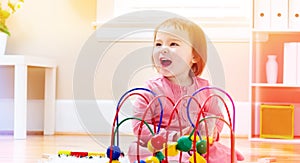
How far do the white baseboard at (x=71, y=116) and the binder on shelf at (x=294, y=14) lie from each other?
450mm

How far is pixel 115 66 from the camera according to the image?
2.60 m

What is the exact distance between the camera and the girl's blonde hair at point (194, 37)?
147cm

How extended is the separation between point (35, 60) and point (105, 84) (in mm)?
404

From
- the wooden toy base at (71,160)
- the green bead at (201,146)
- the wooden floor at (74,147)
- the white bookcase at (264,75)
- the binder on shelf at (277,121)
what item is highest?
the white bookcase at (264,75)

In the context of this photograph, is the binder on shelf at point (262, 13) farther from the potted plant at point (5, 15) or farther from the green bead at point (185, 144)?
the green bead at point (185, 144)

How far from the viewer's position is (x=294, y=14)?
239 cm

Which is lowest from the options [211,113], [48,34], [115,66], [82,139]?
[82,139]

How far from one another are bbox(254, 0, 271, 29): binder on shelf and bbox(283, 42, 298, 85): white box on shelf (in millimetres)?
142

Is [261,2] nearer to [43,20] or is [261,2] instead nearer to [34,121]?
[43,20]

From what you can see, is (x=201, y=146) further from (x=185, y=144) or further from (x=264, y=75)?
(x=264, y=75)

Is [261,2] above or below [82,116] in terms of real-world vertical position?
above

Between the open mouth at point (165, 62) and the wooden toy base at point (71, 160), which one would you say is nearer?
the open mouth at point (165, 62)

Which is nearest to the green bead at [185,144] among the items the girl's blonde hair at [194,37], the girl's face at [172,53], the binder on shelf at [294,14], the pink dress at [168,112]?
the pink dress at [168,112]

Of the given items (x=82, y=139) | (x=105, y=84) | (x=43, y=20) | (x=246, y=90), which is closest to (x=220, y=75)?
(x=246, y=90)
